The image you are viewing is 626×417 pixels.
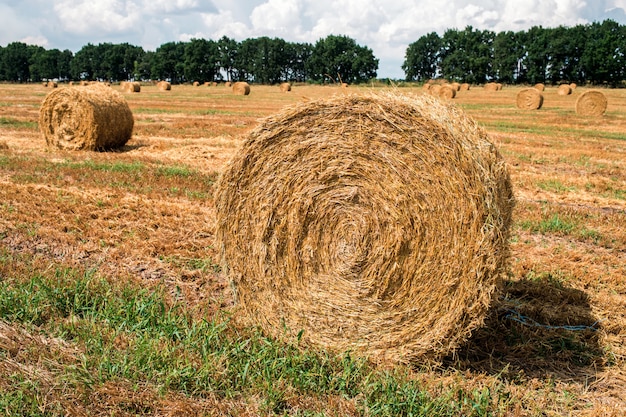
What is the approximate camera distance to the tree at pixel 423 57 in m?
109

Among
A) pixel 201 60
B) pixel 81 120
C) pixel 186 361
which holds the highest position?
pixel 201 60

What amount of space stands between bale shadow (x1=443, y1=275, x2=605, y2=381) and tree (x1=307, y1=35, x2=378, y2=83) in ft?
256

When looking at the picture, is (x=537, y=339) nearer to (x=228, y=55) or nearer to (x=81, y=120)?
(x=81, y=120)

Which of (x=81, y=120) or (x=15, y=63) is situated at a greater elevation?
(x=15, y=63)

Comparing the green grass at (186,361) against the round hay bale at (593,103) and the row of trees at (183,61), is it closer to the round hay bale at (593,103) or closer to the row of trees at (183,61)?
the round hay bale at (593,103)

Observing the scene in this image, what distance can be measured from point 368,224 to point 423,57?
11124 centimetres

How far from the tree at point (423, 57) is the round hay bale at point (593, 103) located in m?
82.4

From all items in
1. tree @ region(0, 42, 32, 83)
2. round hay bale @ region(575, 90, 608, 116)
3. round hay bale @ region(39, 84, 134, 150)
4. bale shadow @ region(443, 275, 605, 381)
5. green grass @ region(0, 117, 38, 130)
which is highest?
tree @ region(0, 42, 32, 83)

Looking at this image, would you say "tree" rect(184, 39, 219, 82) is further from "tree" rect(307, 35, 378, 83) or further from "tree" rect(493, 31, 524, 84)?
"tree" rect(493, 31, 524, 84)

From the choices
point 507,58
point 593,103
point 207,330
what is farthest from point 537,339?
point 507,58

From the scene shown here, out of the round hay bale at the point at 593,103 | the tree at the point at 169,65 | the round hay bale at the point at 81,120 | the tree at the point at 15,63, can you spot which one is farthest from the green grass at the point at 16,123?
the tree at the point at 15,63

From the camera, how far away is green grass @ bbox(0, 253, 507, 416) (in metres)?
3.63

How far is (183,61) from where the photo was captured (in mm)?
110375

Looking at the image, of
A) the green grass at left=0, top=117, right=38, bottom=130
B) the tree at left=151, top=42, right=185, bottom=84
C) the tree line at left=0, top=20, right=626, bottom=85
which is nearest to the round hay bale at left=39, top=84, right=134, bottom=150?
the green grass at left=0, top=117, right=38, bottom=130
